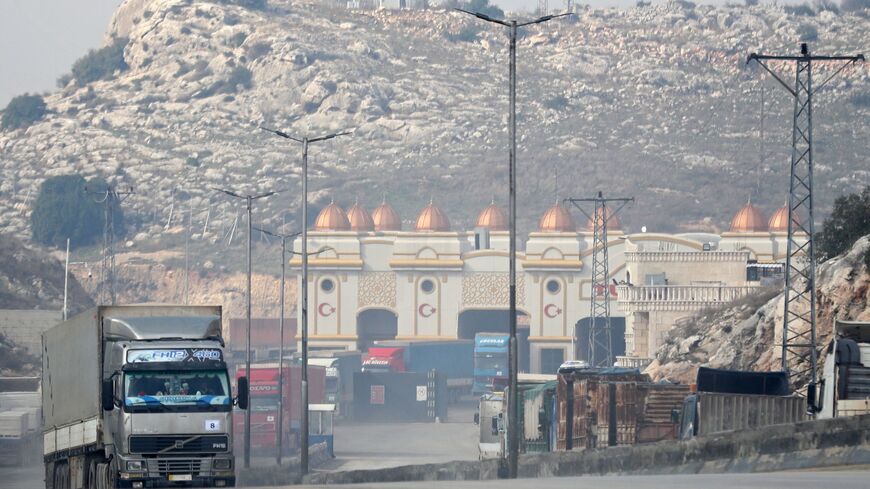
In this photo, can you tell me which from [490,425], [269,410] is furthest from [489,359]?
[490,425]

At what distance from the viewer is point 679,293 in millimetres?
97875

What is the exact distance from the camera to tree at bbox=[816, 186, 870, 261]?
2859 inches

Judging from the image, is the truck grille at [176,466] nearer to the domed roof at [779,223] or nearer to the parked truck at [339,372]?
the parked truck at [339,372]

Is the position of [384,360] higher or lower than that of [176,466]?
higher

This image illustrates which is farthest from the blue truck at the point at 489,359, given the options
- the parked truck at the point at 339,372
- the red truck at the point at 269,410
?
the red truck at the point at 269,410

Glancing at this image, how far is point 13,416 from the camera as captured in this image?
7125 cm

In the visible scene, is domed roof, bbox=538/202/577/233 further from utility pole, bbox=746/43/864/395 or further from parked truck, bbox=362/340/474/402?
utility pole, bbox=746/43/864/395

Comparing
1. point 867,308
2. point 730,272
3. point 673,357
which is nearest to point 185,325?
point 867,308

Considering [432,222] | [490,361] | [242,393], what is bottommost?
[490,361]

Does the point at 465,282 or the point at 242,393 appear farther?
the point at 465,282

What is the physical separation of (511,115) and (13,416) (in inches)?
1438

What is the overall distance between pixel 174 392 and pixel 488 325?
106284mm

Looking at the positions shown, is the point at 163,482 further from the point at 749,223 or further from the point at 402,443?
the point at 749,223

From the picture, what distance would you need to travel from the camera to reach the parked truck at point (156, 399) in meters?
33.4
